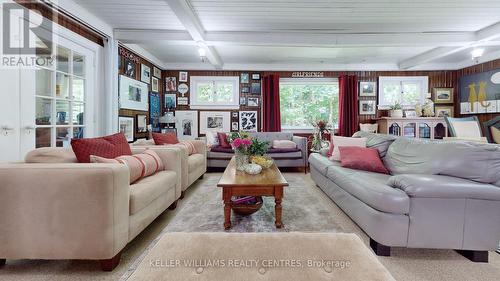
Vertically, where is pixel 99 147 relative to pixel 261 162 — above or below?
above

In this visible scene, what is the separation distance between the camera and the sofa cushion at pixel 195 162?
368cm

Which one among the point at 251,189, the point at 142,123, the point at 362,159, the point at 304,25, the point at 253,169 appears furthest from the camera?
the point at 142,123

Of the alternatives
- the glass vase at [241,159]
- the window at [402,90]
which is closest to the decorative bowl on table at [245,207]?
the glass vase at [241,159]

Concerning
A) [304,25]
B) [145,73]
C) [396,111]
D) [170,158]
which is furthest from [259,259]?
[396,111]

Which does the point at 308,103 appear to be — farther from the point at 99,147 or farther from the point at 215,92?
the point at 99,147

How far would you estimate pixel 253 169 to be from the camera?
2.72 metres

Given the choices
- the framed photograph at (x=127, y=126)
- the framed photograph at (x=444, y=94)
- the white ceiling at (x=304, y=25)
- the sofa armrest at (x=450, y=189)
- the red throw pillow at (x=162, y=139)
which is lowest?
the sofa armrest at (x=450, y=189)

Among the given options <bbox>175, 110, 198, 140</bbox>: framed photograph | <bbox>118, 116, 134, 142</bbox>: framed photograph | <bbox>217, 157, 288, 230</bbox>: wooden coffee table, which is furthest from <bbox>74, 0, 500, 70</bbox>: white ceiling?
<bbox>217, 157, 288, 230</bbox>: wooden coffee table

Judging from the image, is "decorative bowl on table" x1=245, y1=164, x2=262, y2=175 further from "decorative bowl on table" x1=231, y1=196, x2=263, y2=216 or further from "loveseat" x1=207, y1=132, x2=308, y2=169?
"loveseat" x1=207, y1=132, x2=308, y2=169

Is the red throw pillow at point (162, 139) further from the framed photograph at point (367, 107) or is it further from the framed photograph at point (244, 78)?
the framed photograph at point (367, 107)

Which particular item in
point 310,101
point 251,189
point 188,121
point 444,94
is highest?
point 444,94

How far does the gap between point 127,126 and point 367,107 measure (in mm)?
5602

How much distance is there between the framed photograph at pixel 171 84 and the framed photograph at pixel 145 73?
795mm

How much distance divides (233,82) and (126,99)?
8.84 feet
